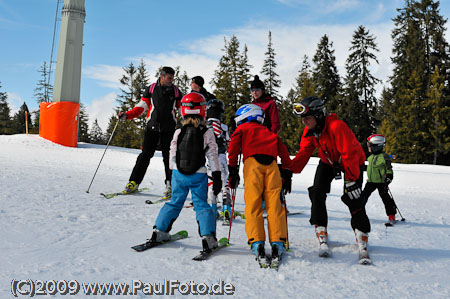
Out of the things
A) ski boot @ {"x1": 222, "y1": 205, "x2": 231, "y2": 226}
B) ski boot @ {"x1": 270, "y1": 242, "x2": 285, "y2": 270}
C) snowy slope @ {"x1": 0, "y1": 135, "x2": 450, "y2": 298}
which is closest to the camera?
snowy slope @ {"x1": 0, "y1": 135, "x2": 450, "y2": 298}

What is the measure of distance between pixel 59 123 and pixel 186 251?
50.3 ft

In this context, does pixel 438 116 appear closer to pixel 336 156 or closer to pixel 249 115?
pixel 336 156

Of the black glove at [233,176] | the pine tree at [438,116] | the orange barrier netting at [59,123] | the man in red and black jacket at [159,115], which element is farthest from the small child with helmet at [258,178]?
the pine tree at [438,116]

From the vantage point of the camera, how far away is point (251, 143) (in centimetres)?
409

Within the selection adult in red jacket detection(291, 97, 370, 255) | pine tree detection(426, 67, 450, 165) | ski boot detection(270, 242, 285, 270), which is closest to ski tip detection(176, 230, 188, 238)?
ski boot detection(270, 242, 285, 270)

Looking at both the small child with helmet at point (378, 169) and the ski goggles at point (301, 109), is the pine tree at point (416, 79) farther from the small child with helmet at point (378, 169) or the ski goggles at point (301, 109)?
the ski goggles at point (301, 109)

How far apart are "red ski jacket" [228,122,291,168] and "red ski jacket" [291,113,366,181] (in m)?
0.58

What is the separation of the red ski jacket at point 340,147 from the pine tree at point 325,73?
134 ft

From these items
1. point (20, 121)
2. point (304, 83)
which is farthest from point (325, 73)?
point (20, 121)

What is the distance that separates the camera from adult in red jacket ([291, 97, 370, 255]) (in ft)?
13.5

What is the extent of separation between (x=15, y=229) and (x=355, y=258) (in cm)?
Answer: 419

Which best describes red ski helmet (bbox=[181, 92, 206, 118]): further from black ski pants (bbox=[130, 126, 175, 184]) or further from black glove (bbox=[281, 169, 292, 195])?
black ski pants (bbox=[130, 126, 175, 184])

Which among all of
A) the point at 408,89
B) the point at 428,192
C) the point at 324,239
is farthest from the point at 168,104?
the point at 408,89

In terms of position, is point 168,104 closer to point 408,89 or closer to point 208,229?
point 208,229
